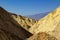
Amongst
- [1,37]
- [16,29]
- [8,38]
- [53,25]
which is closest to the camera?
[1,37]

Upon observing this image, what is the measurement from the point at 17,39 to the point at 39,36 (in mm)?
2189

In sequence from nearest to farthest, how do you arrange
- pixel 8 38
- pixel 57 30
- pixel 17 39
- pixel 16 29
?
pixel 8 38
pixel 17 39
pixel 16 29
pixel 57 30

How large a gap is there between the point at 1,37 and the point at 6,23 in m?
5.68

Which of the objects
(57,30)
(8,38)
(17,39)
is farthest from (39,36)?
(57,30)

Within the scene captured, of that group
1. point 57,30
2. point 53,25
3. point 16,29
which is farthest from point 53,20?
point 16,29

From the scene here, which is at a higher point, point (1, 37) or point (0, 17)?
point (0, 17)

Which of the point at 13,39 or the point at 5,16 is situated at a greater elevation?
the point at 5,16

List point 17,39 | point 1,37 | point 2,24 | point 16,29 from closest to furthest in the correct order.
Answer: point 1,37, point 17,39, point 2,24, point 16,29

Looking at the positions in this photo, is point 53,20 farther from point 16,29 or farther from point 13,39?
point 13,39

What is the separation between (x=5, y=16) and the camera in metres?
24.6

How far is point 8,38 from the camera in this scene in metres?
18.6

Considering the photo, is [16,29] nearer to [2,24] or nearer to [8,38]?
[2,24]

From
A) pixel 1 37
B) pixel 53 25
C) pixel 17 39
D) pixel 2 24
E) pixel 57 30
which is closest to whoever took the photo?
pixel 1 37

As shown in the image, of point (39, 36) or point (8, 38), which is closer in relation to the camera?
point (8, 38)
